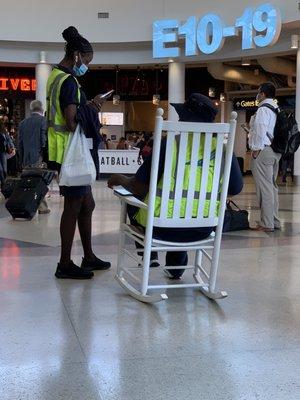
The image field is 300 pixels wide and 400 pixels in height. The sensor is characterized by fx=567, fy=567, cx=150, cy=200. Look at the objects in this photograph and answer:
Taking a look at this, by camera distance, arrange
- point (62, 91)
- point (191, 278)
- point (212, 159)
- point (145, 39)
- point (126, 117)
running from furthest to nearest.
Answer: point (126, 117) → point (145, 39) → point (191, 278) → point (62, 91) → point (212, 159)

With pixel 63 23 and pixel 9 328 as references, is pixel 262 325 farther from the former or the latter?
pixel 63 23

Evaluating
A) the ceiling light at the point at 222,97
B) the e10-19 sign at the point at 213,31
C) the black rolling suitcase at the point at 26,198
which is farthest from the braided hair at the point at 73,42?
the ceiling light at the point at 222,97

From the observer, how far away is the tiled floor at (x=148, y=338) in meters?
2.42

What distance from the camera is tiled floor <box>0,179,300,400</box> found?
2.42m

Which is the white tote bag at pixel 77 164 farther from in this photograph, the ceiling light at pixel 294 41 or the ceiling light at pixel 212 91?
the ceiling light at pixel 212 91

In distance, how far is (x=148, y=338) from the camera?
302 centimetres

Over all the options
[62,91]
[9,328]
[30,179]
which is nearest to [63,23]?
[30,179]

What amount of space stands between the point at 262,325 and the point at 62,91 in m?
2.11

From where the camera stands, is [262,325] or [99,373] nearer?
[99,373]

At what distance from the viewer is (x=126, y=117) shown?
22797 mm

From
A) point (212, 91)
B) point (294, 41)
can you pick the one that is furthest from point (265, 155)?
point (212, 91)

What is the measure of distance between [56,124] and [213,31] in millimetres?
11707

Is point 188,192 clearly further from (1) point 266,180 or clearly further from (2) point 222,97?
(2) point 222,97

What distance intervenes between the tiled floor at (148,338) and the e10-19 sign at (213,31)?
33.2ft
